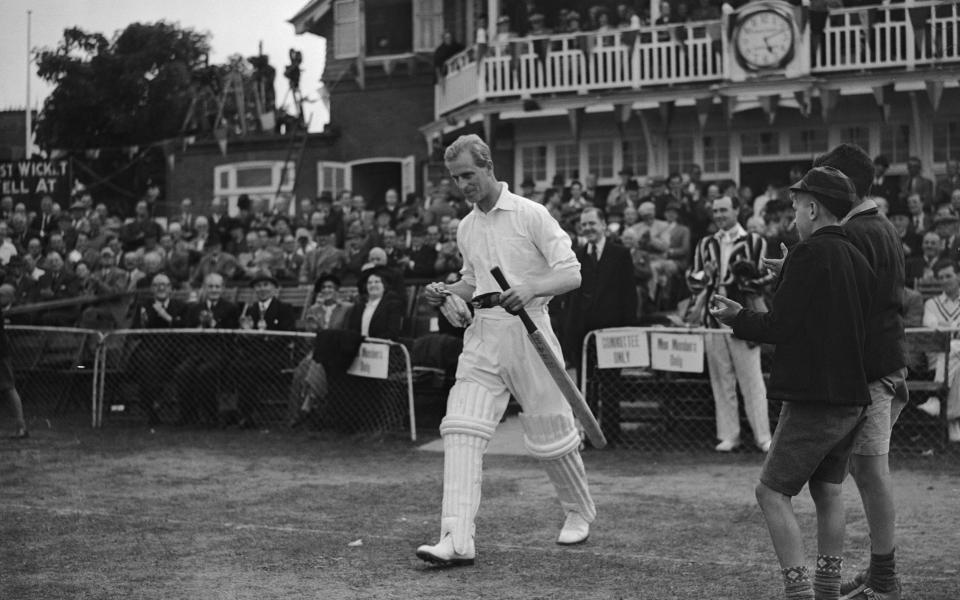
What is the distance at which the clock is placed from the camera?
2303 centimetres

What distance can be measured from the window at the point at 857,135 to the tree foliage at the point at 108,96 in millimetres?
23130

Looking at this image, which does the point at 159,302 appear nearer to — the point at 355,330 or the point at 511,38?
the point at 355,330

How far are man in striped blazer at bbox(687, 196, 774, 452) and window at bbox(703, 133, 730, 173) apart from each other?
499 inches

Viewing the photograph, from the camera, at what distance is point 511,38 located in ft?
84.3

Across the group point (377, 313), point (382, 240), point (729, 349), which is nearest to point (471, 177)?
point (729, 349)

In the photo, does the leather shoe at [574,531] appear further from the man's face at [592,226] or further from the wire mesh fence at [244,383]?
the wire mesh fence at [244,383]

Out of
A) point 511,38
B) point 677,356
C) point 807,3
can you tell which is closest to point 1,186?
point 511,38

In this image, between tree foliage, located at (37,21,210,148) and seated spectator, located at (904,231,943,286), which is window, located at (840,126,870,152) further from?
tree foliage, located at (37,21,210,148)

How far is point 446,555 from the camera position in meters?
7.27

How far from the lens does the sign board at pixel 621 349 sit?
12664mm

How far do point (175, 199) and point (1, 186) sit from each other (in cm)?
379

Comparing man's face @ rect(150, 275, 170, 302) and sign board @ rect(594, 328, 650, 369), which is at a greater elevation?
man's face @ rect(150, 275, 170, 302)

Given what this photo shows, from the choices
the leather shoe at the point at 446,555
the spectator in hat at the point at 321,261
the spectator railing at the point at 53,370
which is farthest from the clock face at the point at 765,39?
the leather shoe at the point at 446,555

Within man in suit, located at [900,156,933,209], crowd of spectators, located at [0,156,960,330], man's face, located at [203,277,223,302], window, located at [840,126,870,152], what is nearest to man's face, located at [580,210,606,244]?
crowd of spectators, located at [0,156,960,330]
